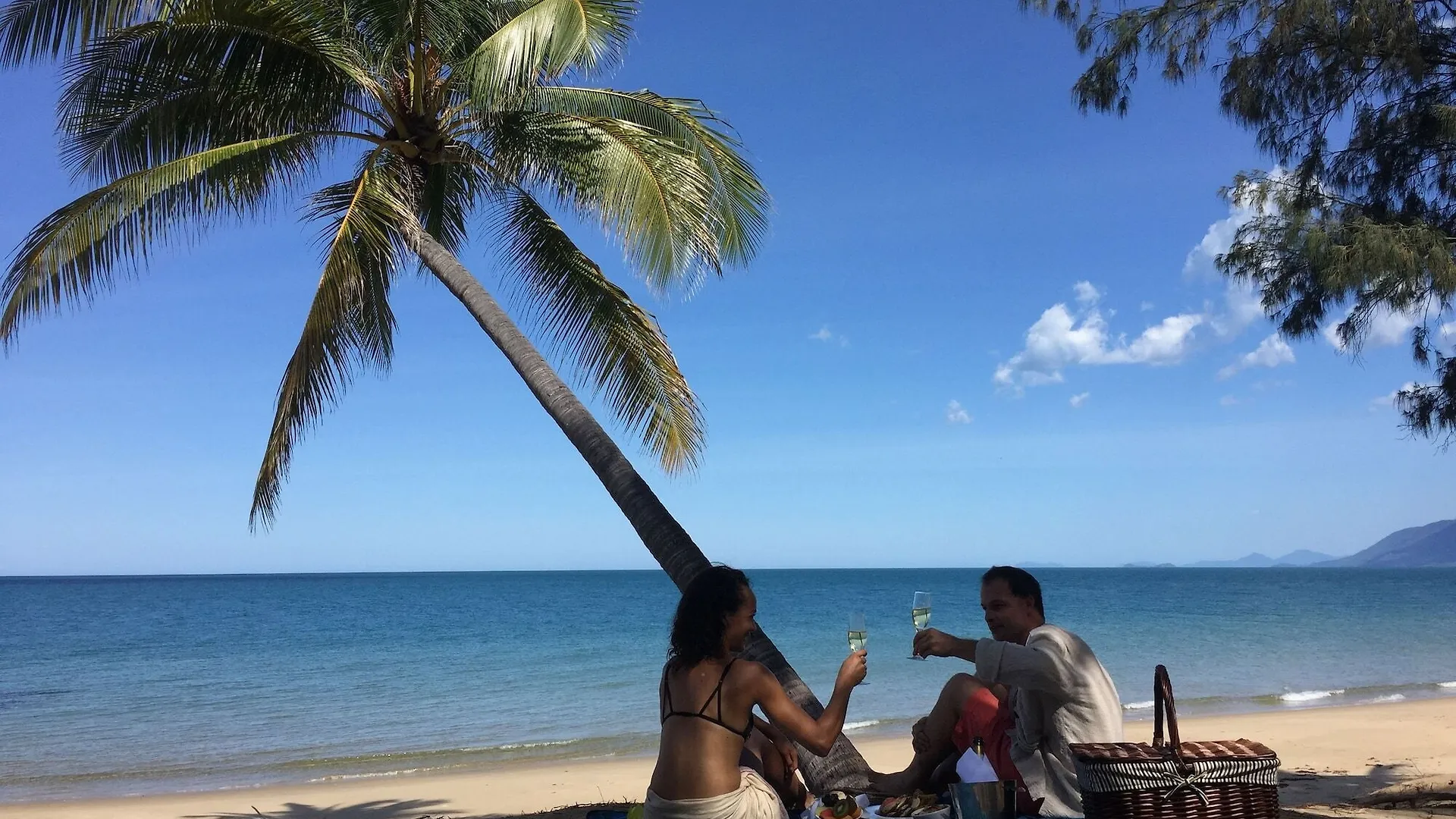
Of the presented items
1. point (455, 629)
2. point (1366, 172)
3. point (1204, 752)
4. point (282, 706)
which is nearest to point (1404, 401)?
point (1366, 172)

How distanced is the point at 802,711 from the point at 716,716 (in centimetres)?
33

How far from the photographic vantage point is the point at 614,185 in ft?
24.5

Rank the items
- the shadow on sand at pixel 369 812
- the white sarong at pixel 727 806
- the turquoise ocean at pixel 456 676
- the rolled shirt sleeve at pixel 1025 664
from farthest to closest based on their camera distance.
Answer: the turquoise ocean at pixel 456 676 < the shadow on sand at pixel 369 812 < the rolled shirt sleeve at pixel 1025 664 < the white sarong at pixel 727 806

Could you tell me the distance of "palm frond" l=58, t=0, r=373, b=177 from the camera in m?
7.21

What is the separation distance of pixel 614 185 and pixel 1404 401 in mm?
5262

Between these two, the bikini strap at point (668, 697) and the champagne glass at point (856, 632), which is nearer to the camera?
the bikini strap at point (668, 697)

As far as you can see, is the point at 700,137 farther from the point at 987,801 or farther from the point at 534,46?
the point at 987,801

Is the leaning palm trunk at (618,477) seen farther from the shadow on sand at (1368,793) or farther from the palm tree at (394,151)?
the shadow on sand at (1368,793)

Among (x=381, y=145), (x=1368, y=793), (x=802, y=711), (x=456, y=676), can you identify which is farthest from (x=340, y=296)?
(x=456, y=676)

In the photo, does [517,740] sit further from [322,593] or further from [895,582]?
[895,582]

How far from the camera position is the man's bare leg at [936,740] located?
4.55 m

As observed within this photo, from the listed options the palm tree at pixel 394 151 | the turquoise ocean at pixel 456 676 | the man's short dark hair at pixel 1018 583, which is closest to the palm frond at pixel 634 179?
the palm tree at pixel 394 151

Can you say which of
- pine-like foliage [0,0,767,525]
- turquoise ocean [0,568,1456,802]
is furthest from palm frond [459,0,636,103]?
turquoise ocean [0,568,1456,802]

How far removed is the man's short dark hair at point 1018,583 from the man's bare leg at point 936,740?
0.46 metres
